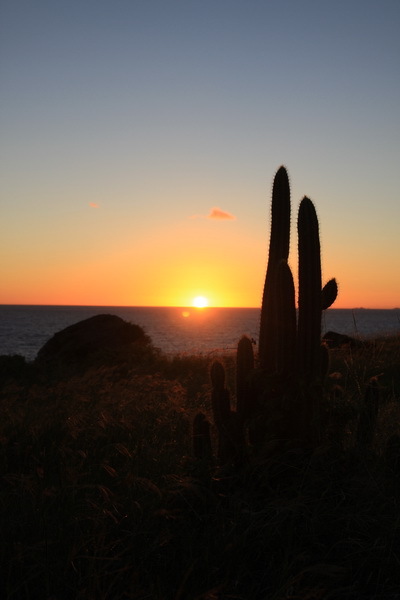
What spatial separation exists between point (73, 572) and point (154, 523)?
2.30 feet

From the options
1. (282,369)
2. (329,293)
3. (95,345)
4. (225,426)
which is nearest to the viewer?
(225,426)

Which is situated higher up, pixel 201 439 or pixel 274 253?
pixel 274 253

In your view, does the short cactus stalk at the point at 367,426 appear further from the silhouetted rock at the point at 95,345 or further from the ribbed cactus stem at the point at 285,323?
the silhouetted rock at the point at 95,345

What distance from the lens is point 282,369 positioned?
5488 mm

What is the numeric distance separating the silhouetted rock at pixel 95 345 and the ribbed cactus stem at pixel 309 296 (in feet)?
39.6

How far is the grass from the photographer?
10.6 ft

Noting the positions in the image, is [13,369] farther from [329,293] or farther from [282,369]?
[282,369]

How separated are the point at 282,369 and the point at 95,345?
15.0 meters

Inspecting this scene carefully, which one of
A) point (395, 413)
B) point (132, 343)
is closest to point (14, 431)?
point (395, 413)

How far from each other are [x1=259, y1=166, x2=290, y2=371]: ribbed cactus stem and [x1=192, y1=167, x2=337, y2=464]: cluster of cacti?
0.01 meters

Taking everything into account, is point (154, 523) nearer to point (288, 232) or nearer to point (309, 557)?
point (309, 557)

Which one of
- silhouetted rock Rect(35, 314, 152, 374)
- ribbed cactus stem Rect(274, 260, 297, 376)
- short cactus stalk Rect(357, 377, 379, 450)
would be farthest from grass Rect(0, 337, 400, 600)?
silhouetted rock Rect(35, 314, 152, 374)

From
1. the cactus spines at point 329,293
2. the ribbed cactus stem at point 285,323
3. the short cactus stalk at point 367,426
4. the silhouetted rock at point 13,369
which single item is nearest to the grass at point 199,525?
the short cactus stalk at point 367,426

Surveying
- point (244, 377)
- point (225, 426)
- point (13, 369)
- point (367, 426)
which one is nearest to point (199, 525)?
point (225, 426)
